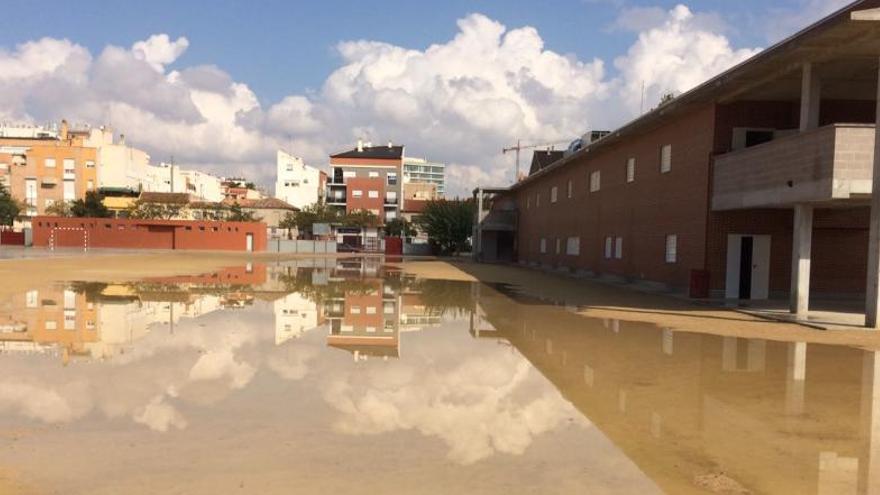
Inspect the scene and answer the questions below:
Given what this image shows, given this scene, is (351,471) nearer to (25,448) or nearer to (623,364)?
(25,448)

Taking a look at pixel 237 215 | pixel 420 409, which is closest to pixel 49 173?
pixel 237 215

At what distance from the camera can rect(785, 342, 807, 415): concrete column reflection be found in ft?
27.8

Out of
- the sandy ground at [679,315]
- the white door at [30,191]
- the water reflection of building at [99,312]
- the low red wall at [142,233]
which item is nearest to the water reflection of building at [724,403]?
the sandy ground at [679,315]

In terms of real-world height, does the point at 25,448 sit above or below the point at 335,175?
below

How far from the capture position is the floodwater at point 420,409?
5.74 metres

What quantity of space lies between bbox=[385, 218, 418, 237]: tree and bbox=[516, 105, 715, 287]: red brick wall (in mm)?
44910

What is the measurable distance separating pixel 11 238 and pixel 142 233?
55.4 feet

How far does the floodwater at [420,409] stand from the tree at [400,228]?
71.8 metres

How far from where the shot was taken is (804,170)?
16.9m

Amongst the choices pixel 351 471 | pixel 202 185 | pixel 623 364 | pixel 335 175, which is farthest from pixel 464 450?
pixel 202 185

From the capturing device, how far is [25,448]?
20.4 ft

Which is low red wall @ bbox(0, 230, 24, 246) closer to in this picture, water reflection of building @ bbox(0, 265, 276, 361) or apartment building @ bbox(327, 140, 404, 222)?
apartment building @ bbox(327, 140, 404, 222)

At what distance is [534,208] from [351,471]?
47.2 metres

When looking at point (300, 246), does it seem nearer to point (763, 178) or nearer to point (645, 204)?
point (645, 204)
